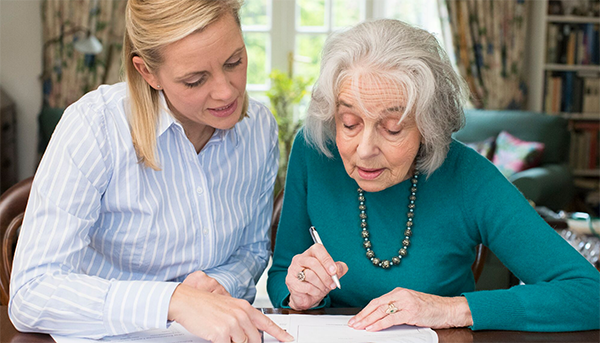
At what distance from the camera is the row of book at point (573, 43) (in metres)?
5.13

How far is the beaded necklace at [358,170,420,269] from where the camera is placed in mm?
1383

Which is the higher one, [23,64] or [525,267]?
[23,64]

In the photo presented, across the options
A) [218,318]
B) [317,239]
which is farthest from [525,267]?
[218,318]

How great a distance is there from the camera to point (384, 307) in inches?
44.6

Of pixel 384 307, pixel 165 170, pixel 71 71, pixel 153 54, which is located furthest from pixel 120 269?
pixel 71 71

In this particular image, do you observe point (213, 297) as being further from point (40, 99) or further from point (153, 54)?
point (40, 99)

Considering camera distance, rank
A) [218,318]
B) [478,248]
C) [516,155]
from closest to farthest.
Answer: [218,318] → [478,248] → [516,155]

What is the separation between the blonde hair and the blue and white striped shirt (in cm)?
3

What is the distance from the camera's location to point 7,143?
465 cm

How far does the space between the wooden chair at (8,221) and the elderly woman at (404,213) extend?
64 centimetres

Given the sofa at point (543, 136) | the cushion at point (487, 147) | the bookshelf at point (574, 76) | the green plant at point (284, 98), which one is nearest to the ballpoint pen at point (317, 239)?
the sofa at point (543, 136)

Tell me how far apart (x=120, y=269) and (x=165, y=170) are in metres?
0.26

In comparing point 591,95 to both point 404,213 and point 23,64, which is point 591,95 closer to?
point 404,213

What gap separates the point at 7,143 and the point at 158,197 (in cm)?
388
